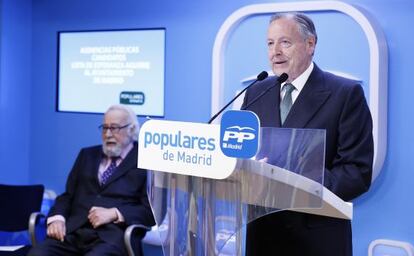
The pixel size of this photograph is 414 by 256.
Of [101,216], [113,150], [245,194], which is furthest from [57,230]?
[245,194]

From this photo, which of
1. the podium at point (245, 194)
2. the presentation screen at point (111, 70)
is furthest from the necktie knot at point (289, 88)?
the presentation screen at point (111, 70)

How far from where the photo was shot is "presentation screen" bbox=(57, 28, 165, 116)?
14.8ft

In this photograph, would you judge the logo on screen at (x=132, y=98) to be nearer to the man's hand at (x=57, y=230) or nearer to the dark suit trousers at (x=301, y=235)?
the man's hand at (x=57, y=230)

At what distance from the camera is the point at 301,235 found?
→ 183cm

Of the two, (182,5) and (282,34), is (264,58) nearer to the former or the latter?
(182,5)

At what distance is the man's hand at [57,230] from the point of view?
3748mm

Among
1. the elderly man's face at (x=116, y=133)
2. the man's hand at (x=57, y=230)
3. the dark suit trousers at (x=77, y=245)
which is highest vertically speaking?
the elderly man's face at (x=116, y=133)

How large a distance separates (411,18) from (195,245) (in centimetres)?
252

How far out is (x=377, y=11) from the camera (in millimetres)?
3576

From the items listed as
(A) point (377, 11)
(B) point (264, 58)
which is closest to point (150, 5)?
(B) point (264, 58)

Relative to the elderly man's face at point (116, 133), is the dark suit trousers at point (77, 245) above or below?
below

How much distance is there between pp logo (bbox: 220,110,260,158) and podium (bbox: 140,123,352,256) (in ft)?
0.10

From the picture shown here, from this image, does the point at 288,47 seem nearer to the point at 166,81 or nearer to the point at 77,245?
the point at 77,245

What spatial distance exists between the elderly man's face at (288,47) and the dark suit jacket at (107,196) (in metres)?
2.02
